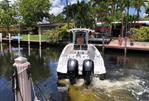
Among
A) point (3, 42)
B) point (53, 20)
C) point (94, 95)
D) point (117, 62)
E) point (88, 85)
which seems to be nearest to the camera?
point (94, 95)

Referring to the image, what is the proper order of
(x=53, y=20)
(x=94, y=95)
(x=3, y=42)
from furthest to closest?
(x=53, y=20), (x=3, y=42), (x=94, y=95)

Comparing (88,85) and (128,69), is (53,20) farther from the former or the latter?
(88,85)

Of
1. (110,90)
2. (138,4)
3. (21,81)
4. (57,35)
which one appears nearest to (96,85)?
(110,90)

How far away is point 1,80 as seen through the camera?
2131 cm

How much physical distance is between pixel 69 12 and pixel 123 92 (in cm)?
3117

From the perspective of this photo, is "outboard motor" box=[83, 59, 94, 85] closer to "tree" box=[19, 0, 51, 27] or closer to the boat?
the boat

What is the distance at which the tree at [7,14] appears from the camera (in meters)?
59.5

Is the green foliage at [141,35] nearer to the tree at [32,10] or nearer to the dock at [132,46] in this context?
the dock at [132,46]

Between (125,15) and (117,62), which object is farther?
(125,15)

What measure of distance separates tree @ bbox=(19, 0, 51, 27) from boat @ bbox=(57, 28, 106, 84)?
44.8 m

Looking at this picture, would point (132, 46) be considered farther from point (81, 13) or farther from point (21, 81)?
point (21, 81)

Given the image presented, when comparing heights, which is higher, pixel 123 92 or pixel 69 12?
pixel 69 12

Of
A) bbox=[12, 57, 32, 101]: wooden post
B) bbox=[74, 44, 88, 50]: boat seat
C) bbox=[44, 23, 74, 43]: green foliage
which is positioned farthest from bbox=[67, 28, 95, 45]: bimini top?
bbox=[44, 23, 74, 43]: green foliage

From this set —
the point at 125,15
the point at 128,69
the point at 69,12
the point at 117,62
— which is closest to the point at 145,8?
the point at 125,15
